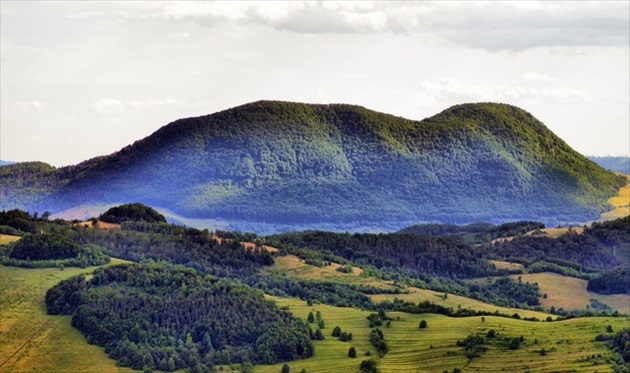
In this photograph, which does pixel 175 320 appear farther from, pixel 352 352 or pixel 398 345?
pixel 398 345

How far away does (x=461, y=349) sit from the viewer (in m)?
166

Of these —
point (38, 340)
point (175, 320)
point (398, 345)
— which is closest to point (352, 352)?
point (398, 345)

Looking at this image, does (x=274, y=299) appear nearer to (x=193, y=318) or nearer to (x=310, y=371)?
(x=193, y=318)

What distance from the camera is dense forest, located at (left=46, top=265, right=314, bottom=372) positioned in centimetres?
16562

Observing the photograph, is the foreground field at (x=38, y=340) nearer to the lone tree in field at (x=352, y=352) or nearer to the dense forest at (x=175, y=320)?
the dense forest at (x=175, y=320)

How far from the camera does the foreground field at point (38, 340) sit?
536ft

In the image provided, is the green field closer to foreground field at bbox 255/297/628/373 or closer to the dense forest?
foreground field at bbox 255/297/628/373

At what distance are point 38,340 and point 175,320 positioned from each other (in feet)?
59.2

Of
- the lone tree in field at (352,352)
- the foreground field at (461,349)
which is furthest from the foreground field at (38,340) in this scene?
the lone tree in field at (352,352)

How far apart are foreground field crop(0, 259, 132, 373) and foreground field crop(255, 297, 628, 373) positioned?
22.1m

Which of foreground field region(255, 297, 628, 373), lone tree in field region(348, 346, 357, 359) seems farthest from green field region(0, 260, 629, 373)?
lone tree in field region(348, 346, 357, 359)

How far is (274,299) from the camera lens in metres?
200

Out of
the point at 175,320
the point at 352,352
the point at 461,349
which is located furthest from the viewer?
the point at 175,320

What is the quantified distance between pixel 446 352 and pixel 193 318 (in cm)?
3499
